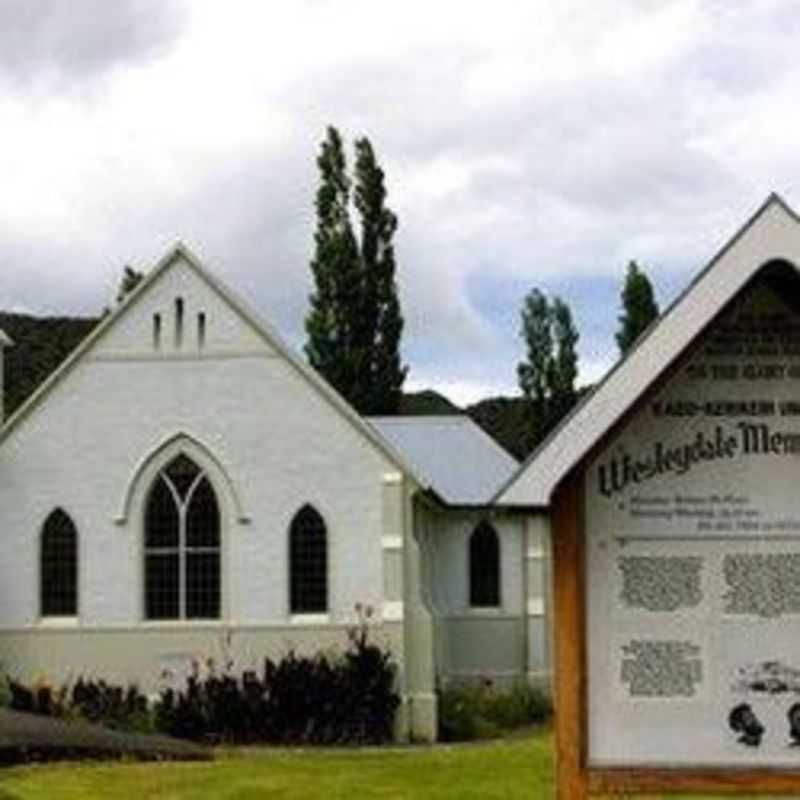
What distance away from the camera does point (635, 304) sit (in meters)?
57.2

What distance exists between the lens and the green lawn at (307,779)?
22.0 metres

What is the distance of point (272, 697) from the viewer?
32.7m

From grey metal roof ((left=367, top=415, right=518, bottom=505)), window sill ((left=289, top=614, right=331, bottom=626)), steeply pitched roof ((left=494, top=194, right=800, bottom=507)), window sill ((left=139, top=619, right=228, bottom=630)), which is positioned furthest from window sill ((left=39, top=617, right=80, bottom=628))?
steeply pitched roof ((left=494, top=194, right=800, bottom=507))

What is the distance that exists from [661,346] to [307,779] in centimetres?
1401

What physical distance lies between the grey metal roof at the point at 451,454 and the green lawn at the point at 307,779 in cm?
1425

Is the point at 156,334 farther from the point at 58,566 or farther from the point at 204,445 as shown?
the point at 58,566

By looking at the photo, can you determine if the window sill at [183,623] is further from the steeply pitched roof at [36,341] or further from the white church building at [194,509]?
the steeply pitched roof at [36,341]

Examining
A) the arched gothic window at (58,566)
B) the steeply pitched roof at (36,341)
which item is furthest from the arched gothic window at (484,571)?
the steeply pitched roof at (36,341)

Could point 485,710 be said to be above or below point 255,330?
below

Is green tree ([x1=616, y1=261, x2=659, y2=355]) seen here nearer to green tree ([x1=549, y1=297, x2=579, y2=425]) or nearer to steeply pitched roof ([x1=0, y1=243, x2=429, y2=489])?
green tree ([x1=549, y1=297, x2=579, y2=425])

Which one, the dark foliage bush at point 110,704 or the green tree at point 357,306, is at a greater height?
the green tree at point 357,306

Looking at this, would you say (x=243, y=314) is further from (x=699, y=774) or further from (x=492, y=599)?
(x=699, y=774)

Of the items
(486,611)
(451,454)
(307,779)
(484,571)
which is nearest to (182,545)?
(486,611)

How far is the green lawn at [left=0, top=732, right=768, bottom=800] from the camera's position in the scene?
22000mm
